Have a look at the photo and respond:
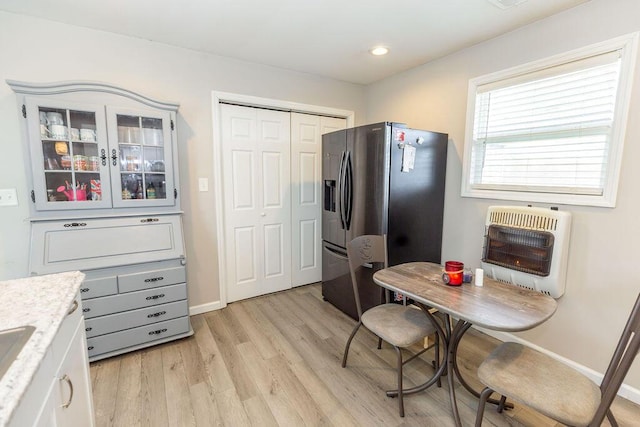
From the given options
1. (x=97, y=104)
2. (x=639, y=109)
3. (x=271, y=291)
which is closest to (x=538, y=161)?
(x=639, y=109)

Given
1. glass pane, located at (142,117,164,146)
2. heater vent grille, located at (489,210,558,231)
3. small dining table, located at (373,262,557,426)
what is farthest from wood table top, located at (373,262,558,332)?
glass pane, located at (142,117,164,146)

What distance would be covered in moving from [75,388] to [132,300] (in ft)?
3.67

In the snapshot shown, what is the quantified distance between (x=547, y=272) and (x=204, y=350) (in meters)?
2.55

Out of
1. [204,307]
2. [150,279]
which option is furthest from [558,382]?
[204,307]

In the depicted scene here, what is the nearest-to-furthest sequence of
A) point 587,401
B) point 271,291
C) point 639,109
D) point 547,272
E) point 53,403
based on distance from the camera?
point 53,403, point 587,401, point 639,109, point 547,272, point 271,291

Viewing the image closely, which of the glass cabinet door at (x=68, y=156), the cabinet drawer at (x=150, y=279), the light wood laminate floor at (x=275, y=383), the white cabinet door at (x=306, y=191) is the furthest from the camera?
the white cabinet door at (x=306, y=191)

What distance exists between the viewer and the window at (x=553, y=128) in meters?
1.83

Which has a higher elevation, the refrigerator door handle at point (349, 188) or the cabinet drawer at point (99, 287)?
the refrigerator door handle at point (349, 188)

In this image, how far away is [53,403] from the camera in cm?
91

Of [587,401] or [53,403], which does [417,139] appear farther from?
[53,403]

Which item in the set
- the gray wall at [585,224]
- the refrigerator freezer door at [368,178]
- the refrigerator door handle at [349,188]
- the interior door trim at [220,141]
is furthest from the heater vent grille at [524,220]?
the interior door trim at [220,141]

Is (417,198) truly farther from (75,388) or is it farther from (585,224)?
(75,388)

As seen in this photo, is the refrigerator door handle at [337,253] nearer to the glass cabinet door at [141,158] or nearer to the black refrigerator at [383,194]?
the black refrigerator at [383,194]

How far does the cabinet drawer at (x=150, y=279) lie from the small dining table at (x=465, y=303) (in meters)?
1.57
